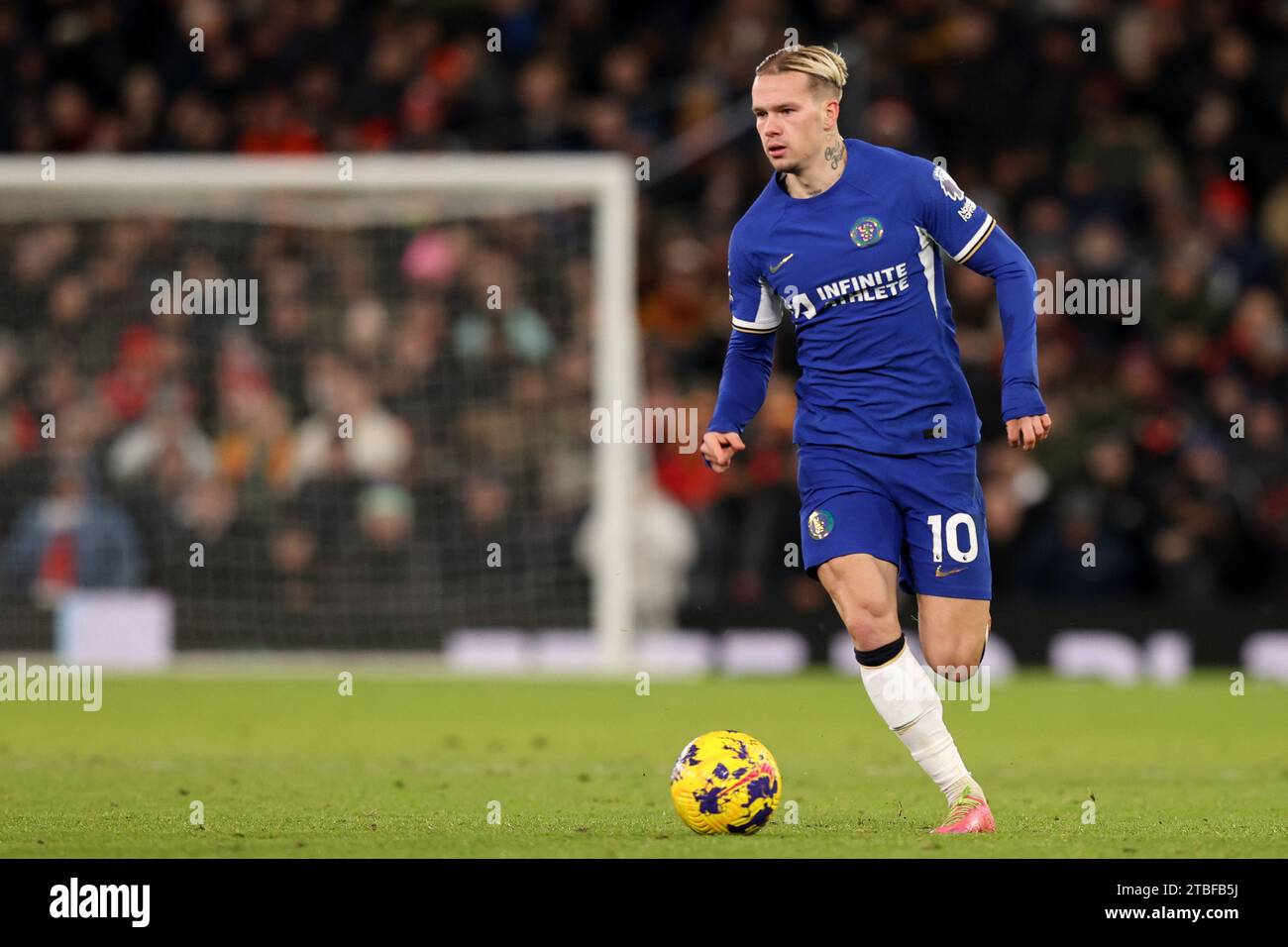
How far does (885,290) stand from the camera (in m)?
7.57

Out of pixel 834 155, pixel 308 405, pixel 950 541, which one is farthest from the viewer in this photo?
pixel 308 405

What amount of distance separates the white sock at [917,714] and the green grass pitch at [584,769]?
0.26 metres

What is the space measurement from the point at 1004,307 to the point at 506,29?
13.4 metres

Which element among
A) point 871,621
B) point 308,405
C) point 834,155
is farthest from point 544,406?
point 871,621

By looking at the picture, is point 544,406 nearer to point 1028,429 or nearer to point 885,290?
point 885,290

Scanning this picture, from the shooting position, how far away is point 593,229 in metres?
17.3

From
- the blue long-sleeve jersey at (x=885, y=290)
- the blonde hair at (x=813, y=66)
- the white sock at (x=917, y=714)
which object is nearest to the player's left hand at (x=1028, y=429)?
the blue long-sleeve jersey at (x=885, y=290)

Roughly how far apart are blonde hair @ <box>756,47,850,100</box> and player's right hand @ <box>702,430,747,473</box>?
1.23m

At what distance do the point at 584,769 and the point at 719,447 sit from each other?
9.48 feet

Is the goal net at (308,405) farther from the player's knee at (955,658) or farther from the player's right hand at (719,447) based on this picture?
the player's knee at (955,658)

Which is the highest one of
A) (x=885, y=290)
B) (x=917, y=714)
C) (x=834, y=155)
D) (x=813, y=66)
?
(x=813, y=66)

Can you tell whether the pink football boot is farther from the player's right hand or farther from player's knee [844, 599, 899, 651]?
the player's right hand
